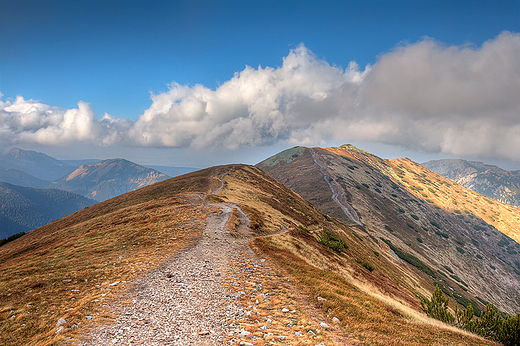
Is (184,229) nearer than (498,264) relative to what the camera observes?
Yes

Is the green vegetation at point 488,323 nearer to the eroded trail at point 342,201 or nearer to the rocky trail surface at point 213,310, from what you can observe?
the rocky trail surface at point 213,310

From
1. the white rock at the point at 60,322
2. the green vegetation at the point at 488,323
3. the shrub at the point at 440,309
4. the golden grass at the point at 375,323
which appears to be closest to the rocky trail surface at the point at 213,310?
the golden grass at the point at 375,323

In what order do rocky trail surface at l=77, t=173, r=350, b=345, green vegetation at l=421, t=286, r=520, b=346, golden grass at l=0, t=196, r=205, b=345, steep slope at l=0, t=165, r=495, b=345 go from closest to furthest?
rocky trail surface at l=77, t=173, r=350, b=345 → steep slope at l=0, t=165, r=495, b=345 → golden grass at l=0, t=196, r=205, b=345 → green vegetation at l=421, t=286, r=520, b=346

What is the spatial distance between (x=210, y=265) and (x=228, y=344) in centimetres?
1035

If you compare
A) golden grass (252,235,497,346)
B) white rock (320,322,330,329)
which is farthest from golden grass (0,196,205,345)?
golden grass (252,235,497,346)

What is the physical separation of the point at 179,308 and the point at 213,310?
6.12ft

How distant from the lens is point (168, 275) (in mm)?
16453

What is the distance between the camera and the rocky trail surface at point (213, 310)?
31.0ft

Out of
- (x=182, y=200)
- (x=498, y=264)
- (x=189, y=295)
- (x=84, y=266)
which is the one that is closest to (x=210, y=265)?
(x=189, y=295)

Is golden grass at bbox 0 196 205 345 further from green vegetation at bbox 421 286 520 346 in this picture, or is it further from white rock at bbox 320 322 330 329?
green vegetation at bbox 421 286 520 346

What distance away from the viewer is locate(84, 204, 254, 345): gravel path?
31.3ft

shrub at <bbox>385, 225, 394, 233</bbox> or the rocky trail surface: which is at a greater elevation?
the rocky trail surface

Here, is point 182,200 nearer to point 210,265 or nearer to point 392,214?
point 210,265

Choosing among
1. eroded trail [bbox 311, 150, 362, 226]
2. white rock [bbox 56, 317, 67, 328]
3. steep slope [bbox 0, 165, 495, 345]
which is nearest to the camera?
steep slope [bbox 0, 165, 495, 345]
